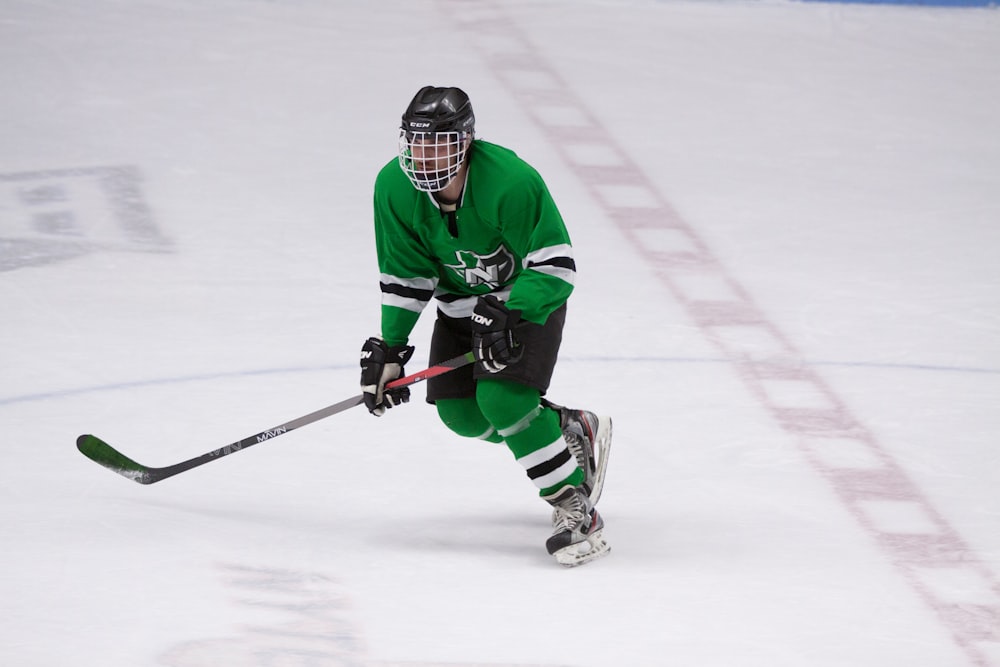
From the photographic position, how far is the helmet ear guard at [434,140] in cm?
295

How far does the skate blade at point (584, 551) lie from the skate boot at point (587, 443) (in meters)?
0.19

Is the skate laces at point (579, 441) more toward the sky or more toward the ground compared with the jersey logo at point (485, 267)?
more toward the ground

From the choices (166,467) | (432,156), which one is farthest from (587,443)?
(166,467)

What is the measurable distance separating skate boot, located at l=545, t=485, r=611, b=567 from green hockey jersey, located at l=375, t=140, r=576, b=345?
40cm

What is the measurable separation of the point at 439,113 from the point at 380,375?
579 millimetres

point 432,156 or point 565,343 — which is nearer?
point 432,156

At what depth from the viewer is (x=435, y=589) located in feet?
9.77

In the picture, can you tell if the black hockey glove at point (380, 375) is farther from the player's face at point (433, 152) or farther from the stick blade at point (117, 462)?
the stick blade at point (117, 462)

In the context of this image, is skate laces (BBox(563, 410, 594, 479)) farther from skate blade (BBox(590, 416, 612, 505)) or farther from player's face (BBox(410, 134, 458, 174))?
player's face (BBox(410, 134, 458, 174))

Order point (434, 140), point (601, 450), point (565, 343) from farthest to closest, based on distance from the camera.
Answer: point (565, 343), point (601, 450), point (434, 140)

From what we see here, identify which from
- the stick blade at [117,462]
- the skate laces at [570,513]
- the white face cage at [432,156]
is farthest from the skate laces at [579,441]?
the stick blade at [117,462]

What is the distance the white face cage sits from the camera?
295 cm

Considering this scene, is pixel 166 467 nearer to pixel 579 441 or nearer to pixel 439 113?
pixel 579 441

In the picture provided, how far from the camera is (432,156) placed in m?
2.95
